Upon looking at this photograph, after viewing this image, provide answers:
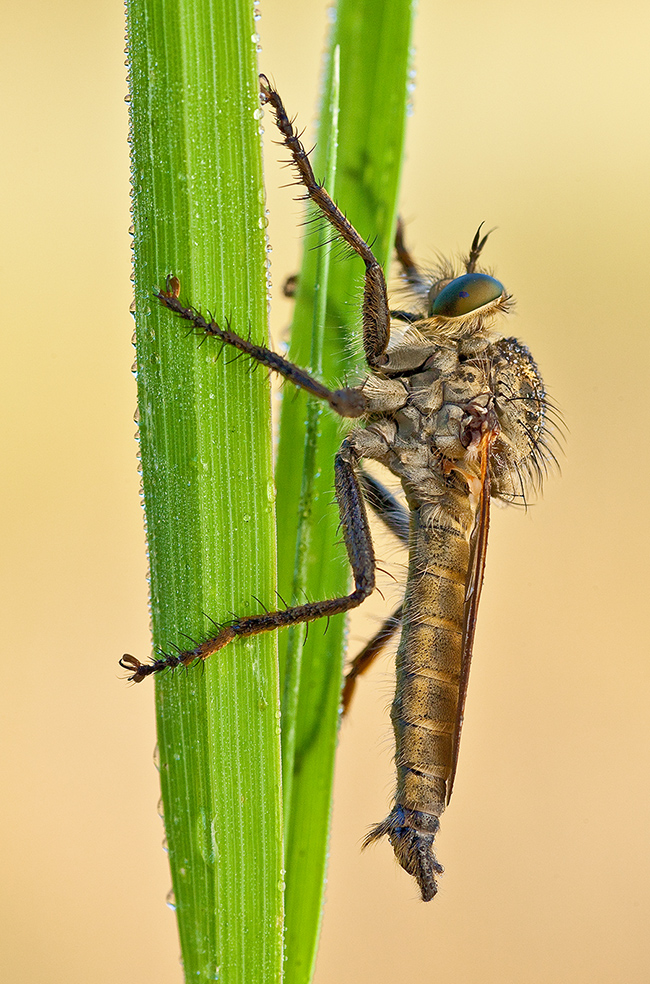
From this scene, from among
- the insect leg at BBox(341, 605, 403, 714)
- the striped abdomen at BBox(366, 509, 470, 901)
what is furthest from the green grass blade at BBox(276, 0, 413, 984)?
the insect leg at BBox(341, 605, 403, 714)

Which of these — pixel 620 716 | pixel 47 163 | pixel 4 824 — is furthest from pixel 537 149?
pixel 4 824

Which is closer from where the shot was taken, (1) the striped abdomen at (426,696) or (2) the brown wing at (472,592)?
(2) the brown wing at (472,592)

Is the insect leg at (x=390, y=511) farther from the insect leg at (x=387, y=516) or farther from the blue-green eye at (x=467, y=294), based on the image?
the blue-green eye at (x=467, y=294)

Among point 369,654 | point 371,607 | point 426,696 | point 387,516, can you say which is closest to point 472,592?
point 426,696

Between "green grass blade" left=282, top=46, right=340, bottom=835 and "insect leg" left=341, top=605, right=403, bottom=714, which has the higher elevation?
"green grass blade" left=282, top=46, right=340, bottom=835

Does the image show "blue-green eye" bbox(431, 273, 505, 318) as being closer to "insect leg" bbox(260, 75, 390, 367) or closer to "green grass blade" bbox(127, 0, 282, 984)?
"insect leg" bbox(260, 75, 390, 367)

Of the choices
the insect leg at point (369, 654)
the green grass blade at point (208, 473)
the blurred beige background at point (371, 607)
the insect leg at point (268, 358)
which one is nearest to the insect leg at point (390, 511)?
the insect leg at point (369, 654)
